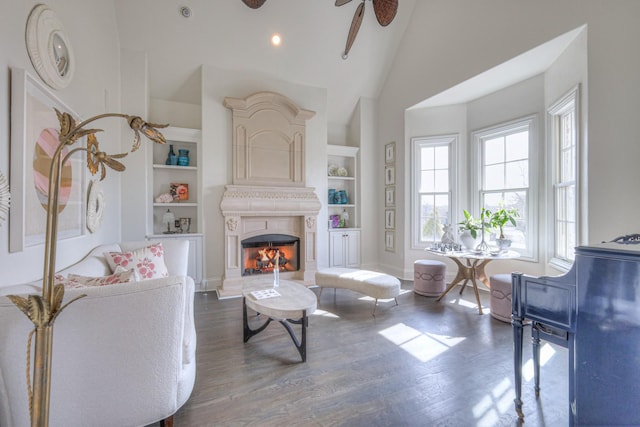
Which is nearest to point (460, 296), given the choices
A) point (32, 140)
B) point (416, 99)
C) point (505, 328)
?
point (505, 328)

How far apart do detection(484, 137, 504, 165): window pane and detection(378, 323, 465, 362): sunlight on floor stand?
284cm

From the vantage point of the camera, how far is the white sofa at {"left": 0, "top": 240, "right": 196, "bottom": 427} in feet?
3.64

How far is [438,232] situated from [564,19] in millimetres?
3009

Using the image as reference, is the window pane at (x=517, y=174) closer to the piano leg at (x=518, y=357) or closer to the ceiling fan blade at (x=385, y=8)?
the ceiling fan blade at (x=385, y=8)

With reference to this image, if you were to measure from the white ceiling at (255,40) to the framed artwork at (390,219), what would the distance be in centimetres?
248

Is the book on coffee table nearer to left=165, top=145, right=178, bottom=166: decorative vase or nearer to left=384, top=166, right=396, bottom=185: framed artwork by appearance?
left=165, top=145, right=178, bottom=166: decorative vase

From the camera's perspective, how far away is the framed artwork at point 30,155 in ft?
4.96

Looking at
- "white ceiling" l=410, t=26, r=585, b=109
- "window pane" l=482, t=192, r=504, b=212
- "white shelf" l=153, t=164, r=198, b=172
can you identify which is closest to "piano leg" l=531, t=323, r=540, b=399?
"window pane" l=482, t=192, r=504, b=212

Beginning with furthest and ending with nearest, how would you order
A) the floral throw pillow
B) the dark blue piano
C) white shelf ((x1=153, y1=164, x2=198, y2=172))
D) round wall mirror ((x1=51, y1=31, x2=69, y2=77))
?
white shelf ((x1=153, y1=164, x2=198, y2=172)), the floral throw pillow, round wall mirror ((x1=51, y1=31, x2=69, y2=77)), the dark blue piano

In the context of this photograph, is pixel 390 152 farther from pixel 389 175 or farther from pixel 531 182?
pixel 531 182

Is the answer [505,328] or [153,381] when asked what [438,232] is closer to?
[505,328]

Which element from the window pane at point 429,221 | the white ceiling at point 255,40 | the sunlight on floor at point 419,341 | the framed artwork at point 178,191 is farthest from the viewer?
the window pane at point 429,221

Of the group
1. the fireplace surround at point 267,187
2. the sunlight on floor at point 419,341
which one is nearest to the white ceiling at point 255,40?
the fireplace surround at point 267,187

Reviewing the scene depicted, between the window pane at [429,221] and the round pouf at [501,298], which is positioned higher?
the window pane at [429,221]
